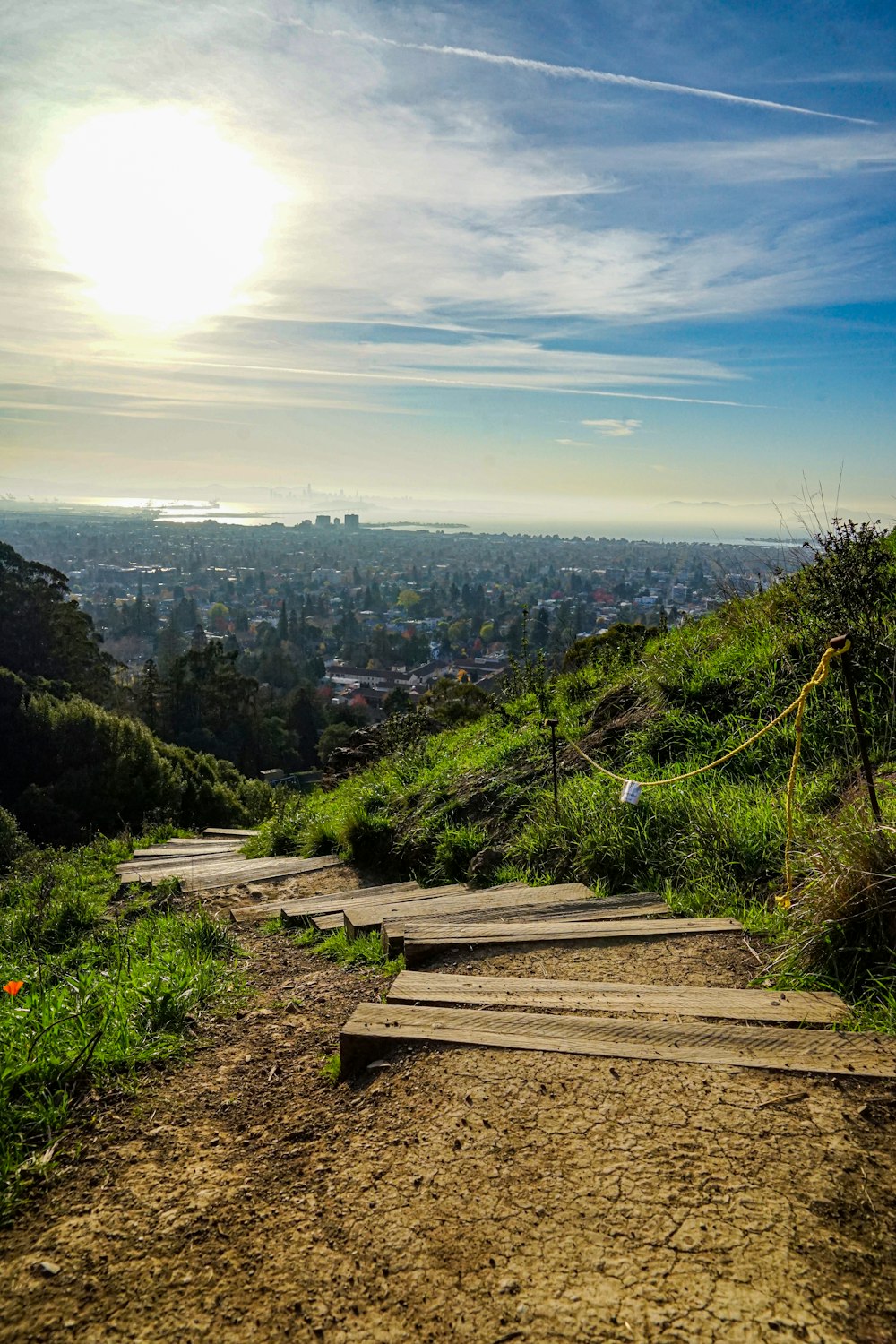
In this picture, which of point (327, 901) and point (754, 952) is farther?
point (327, 901)

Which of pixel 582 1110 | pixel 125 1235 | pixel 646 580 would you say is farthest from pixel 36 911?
pixel 646 580

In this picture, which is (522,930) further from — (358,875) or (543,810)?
(358,875)

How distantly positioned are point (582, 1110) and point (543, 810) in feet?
10.6

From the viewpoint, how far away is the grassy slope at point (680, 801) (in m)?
3.09

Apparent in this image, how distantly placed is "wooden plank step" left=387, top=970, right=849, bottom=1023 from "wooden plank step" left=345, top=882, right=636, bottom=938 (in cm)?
91

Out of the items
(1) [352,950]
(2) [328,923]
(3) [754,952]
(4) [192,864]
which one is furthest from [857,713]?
(4) [192,864]

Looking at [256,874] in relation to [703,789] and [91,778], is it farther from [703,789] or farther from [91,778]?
[91,778]

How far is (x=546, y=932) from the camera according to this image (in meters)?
3.66

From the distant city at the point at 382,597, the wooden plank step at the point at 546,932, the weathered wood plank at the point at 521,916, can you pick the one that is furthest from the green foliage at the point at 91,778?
the wooden plank step at the point at 546,932

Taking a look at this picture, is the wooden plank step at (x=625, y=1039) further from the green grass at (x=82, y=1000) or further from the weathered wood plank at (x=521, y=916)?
the weathered wood plank at (x=521, y=916)

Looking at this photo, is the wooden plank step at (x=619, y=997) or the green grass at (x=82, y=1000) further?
the wooden plank step at (x=619, y=997)

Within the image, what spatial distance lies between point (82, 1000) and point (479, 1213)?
190 centimetres

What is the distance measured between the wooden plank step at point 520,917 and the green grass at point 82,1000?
2.46ft

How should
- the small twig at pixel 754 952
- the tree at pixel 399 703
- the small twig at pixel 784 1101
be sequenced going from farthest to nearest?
the tree at pixel 399 703 < the small twig at pixel 754 952 < the small twig at pixel 784 1101
